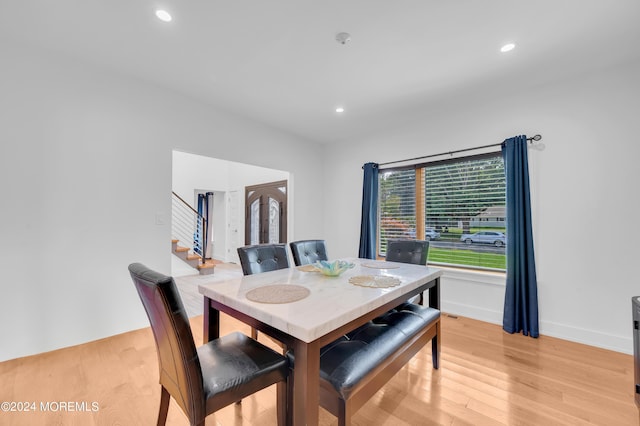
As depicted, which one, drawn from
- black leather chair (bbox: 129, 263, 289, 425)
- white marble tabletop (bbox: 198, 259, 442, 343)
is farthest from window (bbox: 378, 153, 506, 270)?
black leather chair (bbox: 129, 263, 289, 425)

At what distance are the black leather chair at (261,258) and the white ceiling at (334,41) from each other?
1642 mm

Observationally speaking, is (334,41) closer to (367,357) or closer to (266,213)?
(367,357)

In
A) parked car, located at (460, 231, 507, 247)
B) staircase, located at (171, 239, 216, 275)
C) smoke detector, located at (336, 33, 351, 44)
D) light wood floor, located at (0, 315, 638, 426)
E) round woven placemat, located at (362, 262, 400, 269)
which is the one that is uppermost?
smoke detector, located at (336, 33, 351, 44)

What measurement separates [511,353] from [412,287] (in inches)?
55.6

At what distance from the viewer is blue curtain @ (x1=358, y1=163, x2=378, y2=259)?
3922 mm

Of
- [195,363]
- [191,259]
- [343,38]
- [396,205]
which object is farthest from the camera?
[191,259]

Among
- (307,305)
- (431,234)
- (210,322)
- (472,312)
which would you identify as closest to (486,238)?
(431,234)

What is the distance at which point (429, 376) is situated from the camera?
1984mm

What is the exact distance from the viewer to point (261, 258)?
223 cm

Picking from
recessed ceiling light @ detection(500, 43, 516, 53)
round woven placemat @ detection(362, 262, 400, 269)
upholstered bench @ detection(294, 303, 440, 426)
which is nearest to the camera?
upholstered bench @ detection(294, 303, 440, 426)

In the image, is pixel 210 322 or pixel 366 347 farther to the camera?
pixel 210 322

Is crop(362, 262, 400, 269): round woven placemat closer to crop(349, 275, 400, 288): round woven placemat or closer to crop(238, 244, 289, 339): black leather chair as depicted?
crop(349, 275, 400, 288): round woven placemat

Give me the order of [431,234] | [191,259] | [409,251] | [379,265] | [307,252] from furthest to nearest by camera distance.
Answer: [191,259]
[431,234]
[409,251]
[307,252]
[379,265]

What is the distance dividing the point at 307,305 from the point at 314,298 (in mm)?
121
